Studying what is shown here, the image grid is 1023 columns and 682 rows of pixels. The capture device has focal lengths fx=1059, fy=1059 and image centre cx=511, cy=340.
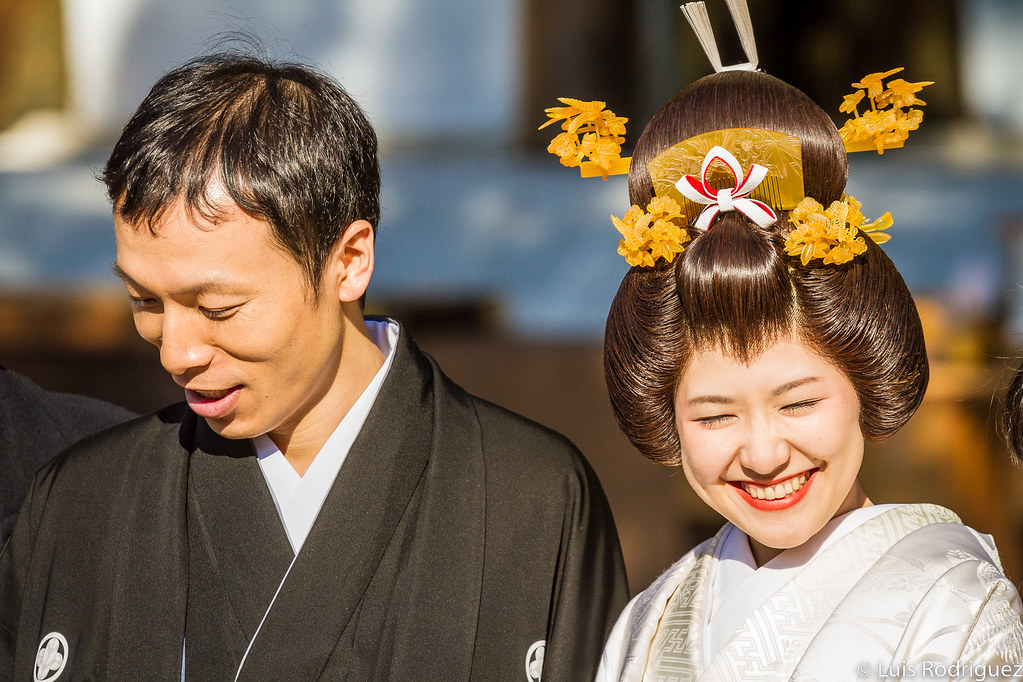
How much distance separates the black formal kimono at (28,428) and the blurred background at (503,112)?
2.71m

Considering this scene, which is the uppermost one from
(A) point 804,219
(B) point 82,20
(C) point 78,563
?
(B) point 82,20

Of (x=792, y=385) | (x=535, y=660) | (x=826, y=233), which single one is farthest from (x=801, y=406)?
(x=535, y=660)

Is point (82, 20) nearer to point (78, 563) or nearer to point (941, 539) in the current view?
point (78, 563)

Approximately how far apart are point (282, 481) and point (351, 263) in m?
0.54

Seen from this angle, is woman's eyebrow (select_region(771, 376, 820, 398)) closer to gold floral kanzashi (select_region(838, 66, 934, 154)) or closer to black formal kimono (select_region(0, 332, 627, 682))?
gold floral kanzashi (select_region(838, 66, 934, 154))

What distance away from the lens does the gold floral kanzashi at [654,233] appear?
6.52 feet

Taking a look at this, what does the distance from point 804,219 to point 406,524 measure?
41.9 inches

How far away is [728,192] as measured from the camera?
1973 mm

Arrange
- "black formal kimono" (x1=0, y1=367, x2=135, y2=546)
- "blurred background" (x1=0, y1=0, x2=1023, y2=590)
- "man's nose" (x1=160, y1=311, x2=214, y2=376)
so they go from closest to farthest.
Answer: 1. "man's nose" (x1=160, y1=311, x2=214, y2=376)
2. "black formal kimono" (x1=0, y1=367, x2=135, y2=546)
3. "blurred background" (x1=0, y1=0, x2=1023, y2=590)

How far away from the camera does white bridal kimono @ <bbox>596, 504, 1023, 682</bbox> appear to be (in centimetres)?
184

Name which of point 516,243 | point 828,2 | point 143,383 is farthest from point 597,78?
point 143,383

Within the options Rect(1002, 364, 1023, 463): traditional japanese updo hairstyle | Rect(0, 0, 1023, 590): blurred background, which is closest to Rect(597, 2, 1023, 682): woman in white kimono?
Rect(1002, 364, 1023, 463): traditional japanese updo hairstyle

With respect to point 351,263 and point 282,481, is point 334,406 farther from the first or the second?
point 351,263

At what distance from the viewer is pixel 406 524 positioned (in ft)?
7.63
